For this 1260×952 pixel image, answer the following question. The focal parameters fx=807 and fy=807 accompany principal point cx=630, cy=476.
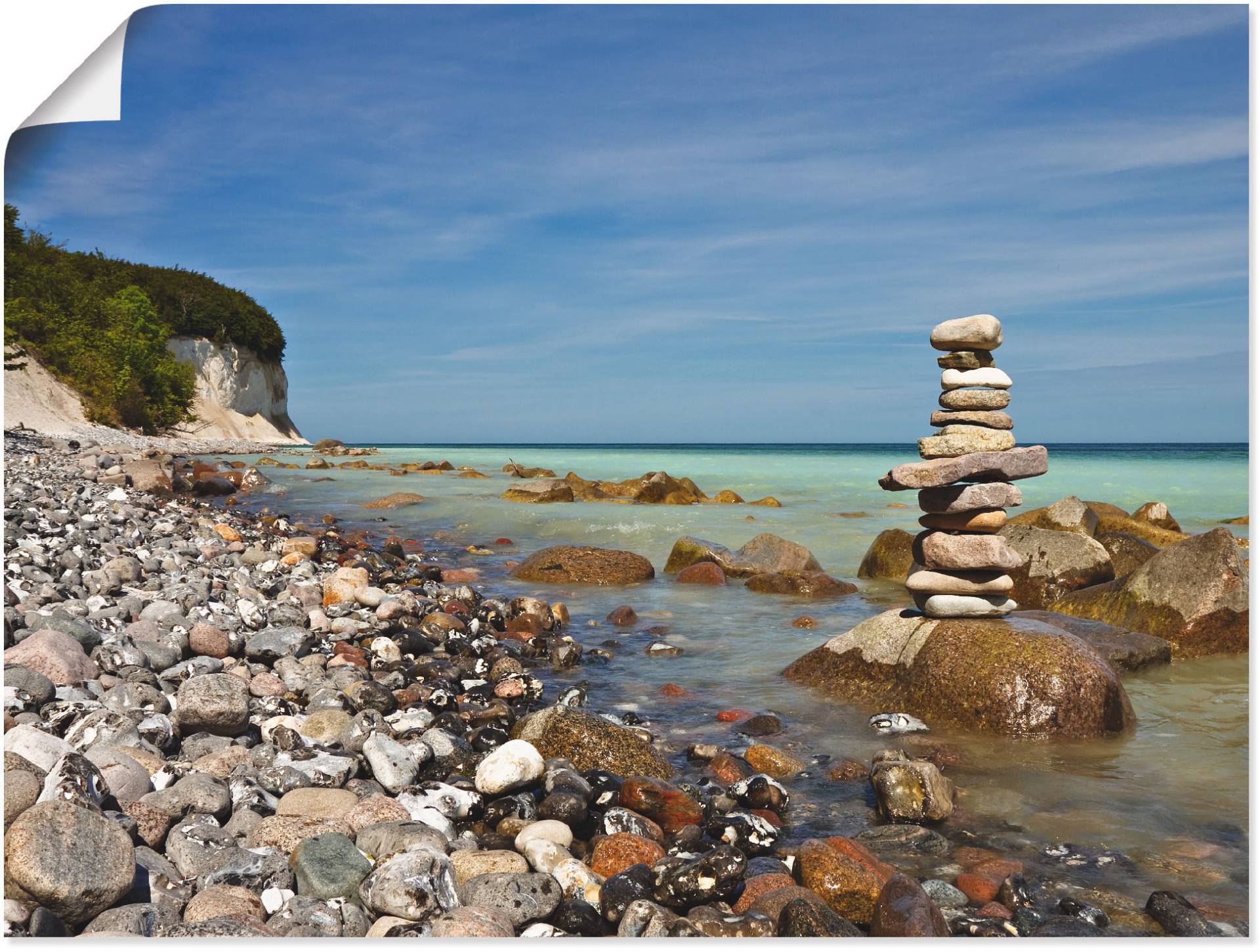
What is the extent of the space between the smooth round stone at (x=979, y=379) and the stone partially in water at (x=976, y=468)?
57 centimetres

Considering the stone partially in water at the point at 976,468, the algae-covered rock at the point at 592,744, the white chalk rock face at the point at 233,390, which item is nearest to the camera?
the algae-covered rock at the point at 592,744

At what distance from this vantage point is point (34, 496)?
39.0 ft

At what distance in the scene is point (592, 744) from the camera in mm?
5516

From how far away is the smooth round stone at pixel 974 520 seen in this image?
23.1 ft

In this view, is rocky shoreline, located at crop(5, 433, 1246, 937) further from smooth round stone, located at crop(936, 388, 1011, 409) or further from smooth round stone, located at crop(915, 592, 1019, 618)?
smooth round stone, located at crop(936, 388, 1011, 409)

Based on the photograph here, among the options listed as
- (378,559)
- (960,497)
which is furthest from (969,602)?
(378,559)

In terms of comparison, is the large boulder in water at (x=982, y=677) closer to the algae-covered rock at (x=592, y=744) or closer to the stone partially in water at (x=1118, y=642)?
the stone partially in water at (x=1118, y=642)

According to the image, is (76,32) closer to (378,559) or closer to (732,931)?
(732,931)

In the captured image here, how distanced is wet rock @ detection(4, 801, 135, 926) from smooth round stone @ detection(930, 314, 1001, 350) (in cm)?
650

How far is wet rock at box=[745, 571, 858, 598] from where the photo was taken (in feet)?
40.5

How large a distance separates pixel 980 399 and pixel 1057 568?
5927 mm

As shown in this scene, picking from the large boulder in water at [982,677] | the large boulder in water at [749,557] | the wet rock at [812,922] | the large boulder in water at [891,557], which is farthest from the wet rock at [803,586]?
the wet rock at [812,922]

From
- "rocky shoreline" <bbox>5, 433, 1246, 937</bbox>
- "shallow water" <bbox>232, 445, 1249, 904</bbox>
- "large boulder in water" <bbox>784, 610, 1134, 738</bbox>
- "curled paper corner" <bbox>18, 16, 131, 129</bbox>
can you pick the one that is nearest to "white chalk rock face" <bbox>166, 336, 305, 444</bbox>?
"shallow water" <bbox>232, 445, 1249, 904</bbox>

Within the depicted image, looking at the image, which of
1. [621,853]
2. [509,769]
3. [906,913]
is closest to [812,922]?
[906,913]
